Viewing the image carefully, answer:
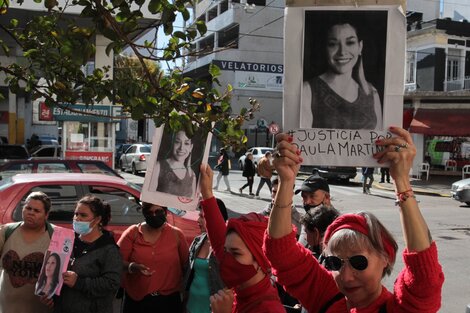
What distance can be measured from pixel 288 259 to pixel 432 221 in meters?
12.8

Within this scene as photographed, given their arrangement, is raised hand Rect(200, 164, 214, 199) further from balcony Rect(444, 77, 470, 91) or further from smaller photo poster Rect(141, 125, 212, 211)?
balcony Rect(444, 77, 470, 91)

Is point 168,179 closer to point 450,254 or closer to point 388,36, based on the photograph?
point 388,36

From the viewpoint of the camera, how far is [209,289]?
371cm

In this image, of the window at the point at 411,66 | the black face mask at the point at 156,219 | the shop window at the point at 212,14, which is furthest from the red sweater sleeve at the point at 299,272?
the shop window at the point at 212,14

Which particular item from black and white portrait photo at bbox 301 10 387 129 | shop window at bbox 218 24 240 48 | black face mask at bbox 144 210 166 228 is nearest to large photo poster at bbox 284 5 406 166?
black and white portrait photo at bbox 301 10 387 129

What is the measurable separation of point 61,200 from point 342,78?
5.13 meters

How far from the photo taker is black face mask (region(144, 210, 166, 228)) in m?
4.26

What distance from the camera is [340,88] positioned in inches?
94.3

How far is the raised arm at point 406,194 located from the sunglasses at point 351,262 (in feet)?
0.63

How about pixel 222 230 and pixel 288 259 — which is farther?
pixel 222 230

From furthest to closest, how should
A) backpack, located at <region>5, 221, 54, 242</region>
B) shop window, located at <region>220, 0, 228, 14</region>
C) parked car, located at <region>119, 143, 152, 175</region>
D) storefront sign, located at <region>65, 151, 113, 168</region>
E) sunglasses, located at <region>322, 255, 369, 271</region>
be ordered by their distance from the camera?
shop window, located at <region>220, 0, 228, 14</region>
parked car, located at <region>119, 143, 152, 175</region>
storefront sign, located at <region>65, 151, 113, 168</region>
backpack, located at <region>5, 221, 54, 242</region>
sunglasses, located at <region>322, 255, 369, 271</region>

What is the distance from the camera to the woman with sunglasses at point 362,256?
1.87 m

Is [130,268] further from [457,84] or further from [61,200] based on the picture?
[457,84]

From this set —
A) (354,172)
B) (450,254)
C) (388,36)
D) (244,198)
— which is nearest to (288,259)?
(388,36)
